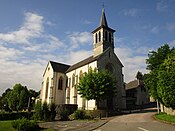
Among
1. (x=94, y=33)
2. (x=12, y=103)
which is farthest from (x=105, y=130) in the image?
(x=12, y=103)

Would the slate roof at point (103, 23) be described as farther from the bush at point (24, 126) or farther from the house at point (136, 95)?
the bush at point (24, 126)

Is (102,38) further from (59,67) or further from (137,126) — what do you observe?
(137,126)

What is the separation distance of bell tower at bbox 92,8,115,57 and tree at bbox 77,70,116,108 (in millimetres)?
10421

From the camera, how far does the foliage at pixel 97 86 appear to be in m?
31.3

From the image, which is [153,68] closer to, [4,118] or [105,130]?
[105,130]

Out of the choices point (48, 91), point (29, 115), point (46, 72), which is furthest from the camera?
point (46, 72)

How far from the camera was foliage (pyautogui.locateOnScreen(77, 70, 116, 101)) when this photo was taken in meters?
31.3

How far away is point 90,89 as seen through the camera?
104 ft

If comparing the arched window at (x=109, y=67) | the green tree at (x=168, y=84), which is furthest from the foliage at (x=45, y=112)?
the arched window at (x=109, y=67)

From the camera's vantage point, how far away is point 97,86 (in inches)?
1241

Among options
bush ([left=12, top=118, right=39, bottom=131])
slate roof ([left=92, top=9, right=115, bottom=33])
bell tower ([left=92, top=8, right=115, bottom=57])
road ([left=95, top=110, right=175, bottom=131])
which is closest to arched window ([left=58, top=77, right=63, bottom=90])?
bell tower ([left=92, top=8, right=115, bottom=57])

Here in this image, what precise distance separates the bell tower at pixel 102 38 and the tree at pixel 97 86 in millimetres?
10421

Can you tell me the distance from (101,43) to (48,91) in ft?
63.0

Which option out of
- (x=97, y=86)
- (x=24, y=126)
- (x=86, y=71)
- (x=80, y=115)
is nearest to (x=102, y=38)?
(x=86, y=71)
